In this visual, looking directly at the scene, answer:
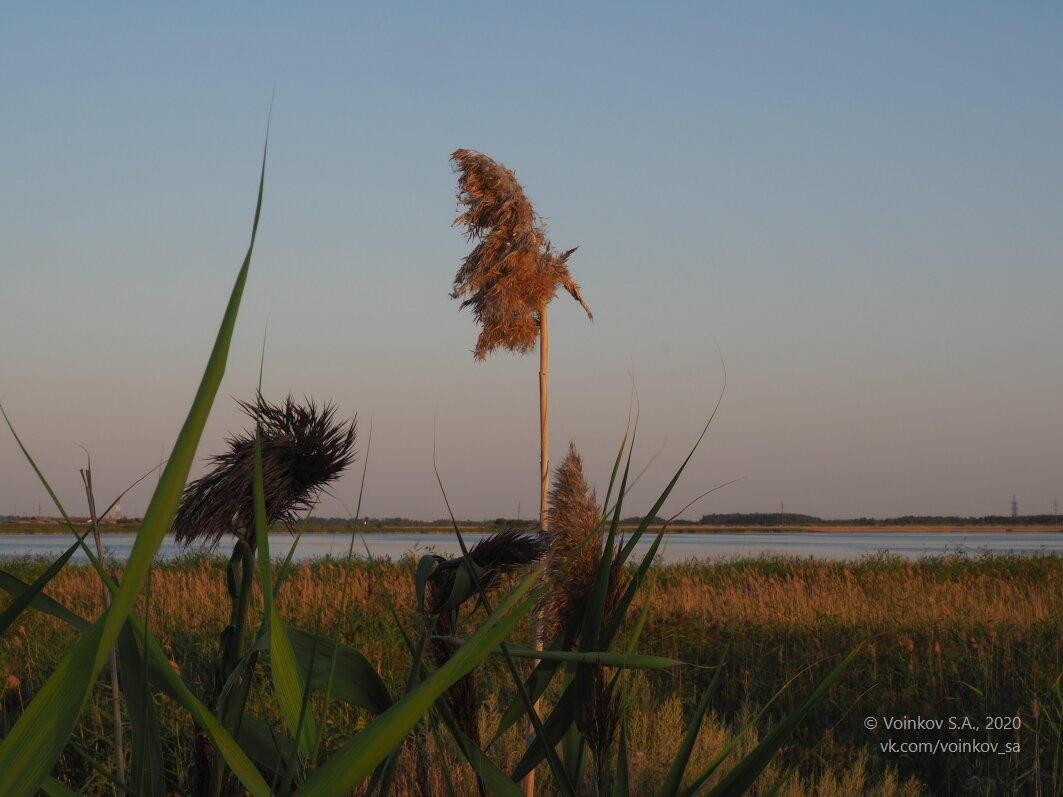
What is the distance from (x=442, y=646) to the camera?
1462mm

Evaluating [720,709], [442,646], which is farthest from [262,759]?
[720,709]

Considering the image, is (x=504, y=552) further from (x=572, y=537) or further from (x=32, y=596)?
(x=32, y=596)

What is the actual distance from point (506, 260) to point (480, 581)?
2725mm

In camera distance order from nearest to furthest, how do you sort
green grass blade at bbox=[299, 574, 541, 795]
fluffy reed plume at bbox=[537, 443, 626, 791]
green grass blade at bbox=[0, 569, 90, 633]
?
green grass blade at bbox=[299, 574, 541, 795]
green grass blade at bbox=[0, 569, 90, 633]
fluffy reed plume at bbox=[537, 443, 626, 791]

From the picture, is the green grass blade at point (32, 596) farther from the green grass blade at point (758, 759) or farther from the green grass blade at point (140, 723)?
the green grass blade at point (758, 759)

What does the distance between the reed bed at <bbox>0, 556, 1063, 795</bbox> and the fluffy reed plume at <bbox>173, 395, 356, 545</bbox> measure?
2.38m

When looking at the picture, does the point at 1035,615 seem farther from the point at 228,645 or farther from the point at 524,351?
the point at 228,645

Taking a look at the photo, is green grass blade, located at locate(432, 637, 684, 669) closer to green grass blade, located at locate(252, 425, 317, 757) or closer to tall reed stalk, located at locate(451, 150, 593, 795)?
green grass blade, located at locate(252, 425, 317, 757)

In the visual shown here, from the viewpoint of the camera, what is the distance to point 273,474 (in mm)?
1624

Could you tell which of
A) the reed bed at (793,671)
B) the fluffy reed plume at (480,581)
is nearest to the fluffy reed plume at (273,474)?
the fluffy reed plume at (480,581)

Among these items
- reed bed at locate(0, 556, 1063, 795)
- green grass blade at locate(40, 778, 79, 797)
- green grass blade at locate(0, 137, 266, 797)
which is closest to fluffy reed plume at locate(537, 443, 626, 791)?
green grass blade at locate(40, 778, 79, 797)

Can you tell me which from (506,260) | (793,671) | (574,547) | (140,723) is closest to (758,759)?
(574,547)

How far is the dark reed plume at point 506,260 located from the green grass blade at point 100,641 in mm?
3444

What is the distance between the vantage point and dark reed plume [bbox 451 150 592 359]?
412 centimetres
